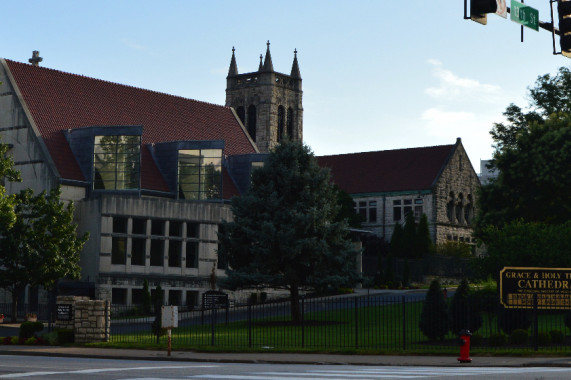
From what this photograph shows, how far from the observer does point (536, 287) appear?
26812mm

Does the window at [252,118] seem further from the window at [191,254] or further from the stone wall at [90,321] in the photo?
the stone wall at [90,321]

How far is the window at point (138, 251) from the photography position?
49.8 metres

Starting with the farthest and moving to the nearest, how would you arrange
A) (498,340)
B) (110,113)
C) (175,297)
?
(110,113) → (175,297) → (498,340)

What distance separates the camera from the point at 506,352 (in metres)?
24.3

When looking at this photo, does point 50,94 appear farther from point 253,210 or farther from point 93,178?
point 253,210

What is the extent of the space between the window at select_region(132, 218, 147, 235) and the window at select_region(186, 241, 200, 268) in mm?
3247

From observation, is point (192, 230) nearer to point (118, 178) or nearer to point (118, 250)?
point (118, 250)

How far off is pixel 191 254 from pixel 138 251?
3.75 m

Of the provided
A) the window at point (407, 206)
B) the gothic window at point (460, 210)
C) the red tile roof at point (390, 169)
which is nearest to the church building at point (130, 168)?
the red tile roof at point (390, 169)

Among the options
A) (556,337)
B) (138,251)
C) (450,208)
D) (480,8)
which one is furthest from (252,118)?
(480,8)

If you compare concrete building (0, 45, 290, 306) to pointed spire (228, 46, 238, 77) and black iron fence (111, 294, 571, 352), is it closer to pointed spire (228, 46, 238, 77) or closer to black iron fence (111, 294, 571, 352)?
black iron fence (111, 294, 571, 352)

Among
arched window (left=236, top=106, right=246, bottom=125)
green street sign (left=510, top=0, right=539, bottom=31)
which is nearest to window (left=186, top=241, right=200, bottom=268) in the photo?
green street sign (left=510, top=0, right=539, bottom=31)

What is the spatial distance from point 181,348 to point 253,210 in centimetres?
1548

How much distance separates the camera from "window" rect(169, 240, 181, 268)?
51.5 m
